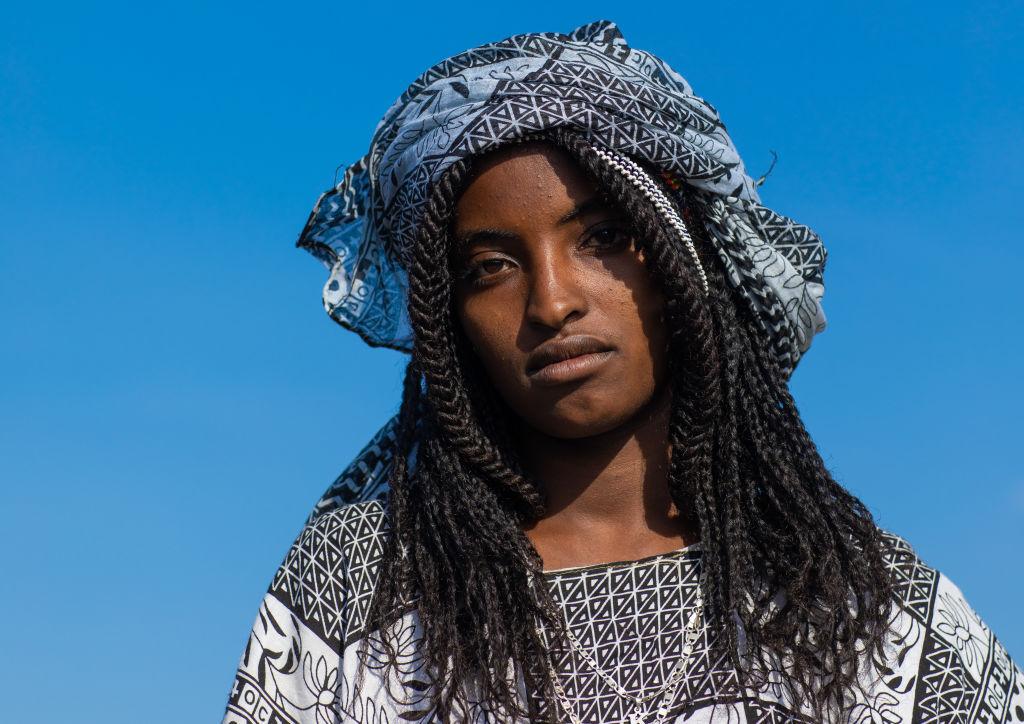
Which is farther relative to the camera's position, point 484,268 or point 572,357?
point 484,268

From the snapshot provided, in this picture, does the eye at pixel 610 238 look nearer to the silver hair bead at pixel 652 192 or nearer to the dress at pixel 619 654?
the silver hair bead at pixel 652 192

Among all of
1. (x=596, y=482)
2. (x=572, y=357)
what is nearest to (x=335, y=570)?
(x=596, y=482)

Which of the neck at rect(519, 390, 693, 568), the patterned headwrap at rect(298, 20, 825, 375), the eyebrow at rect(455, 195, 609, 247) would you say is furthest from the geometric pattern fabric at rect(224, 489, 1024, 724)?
the eyebrow at rect(455, 195, 609, 247)

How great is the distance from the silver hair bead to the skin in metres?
0.09

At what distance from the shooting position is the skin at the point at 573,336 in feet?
12.6

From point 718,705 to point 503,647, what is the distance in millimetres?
581

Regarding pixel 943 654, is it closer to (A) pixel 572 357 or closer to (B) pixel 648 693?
(B) pixel 648 693

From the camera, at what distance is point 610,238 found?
3959mm

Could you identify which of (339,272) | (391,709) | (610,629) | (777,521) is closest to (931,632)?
(777,521)

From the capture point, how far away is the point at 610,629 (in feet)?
12.4

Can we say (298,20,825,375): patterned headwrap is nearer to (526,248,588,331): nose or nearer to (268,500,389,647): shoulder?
(526,248,588,331): nose

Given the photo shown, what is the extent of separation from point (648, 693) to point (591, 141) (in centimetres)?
153

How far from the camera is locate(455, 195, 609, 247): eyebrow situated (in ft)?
12.8

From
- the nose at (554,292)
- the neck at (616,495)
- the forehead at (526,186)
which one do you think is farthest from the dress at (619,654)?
the forehead at (526,186)
